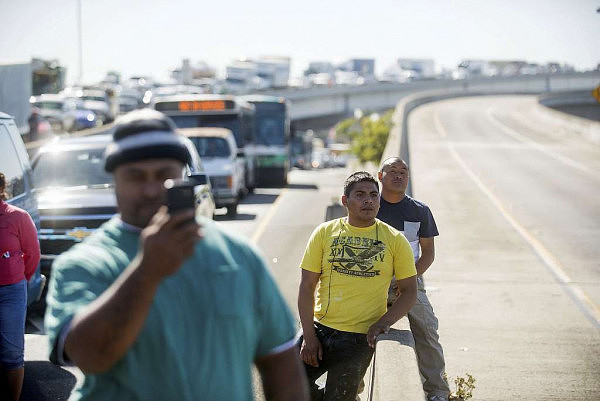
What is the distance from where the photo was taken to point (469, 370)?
8469 millimetres

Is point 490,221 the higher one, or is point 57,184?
point 57,184

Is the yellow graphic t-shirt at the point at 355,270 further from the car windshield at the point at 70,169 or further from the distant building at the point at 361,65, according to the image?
the distant building at the point at 361,65

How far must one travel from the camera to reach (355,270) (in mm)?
5742

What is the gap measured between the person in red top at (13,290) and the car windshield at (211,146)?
1653 centimetres

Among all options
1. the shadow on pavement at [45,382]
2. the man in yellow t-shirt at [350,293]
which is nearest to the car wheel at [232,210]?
the shadow on pavement at [45,382]

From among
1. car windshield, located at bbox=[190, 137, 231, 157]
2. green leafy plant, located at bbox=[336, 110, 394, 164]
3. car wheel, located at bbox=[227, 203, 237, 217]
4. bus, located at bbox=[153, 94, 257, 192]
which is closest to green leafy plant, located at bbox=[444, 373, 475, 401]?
car wheel, located at bbox=[227, 203, 237, 217]

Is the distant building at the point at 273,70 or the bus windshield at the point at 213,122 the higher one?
the distant building at the point at 273,70

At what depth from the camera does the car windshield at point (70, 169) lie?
42.3ft

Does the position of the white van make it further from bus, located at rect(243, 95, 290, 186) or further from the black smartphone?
the black smartphone

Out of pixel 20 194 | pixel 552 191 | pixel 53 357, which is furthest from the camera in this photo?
pixel 552 191

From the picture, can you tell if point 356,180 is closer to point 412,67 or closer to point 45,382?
point 45,382

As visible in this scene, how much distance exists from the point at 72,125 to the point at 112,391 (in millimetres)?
44826

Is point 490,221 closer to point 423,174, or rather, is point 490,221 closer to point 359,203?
point 423,174

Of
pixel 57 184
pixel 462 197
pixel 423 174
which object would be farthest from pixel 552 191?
pixel 57 184
